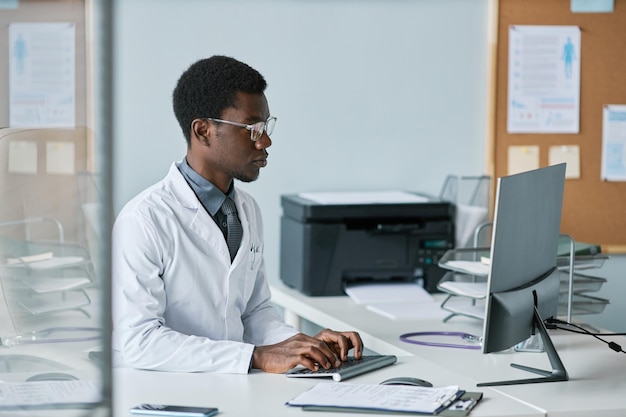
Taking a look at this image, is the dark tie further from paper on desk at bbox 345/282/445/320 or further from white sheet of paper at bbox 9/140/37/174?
white sheet of paper at bbox 9/140/37/174

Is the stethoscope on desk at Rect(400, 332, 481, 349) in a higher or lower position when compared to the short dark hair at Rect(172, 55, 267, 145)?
lower

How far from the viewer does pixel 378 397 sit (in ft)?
5.76

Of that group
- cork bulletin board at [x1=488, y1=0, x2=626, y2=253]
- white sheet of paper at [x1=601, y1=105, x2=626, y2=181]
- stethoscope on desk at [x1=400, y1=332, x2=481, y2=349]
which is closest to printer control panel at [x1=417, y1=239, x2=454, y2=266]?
cork bulletin board at [x1=488, y1=0, x2=626, y2=253]

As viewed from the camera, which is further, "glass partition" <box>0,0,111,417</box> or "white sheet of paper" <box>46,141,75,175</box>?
"white sheet of paper" <box>46,141,75,175</box>

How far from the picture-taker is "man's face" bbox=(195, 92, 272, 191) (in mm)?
2229

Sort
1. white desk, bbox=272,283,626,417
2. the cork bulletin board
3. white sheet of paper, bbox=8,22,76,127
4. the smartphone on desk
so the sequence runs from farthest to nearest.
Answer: the cork bulletin board → white desk, bbox=272,283,626,417 → the smartphone on desk → white sheet of paper, bbox=8,22,76,127

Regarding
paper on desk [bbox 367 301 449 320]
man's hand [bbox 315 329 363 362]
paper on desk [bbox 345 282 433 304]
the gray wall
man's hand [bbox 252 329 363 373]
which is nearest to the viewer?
man's hand [bbox 252 329 363 373]

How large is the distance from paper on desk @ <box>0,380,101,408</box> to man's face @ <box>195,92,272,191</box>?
1232mm

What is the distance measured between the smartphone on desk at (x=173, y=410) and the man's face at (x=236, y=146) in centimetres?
70

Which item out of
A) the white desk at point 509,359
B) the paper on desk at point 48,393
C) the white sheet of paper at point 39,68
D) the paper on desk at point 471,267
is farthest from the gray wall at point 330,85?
the white sheet of paper at point 39,68

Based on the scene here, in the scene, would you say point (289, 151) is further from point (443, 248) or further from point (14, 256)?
point (14, 256)

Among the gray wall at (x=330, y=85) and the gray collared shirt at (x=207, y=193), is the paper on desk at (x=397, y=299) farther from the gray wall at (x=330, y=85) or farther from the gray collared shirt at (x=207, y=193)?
the gray collared shirt at (x=207, y=193)

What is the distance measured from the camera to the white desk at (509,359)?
6.05 ft

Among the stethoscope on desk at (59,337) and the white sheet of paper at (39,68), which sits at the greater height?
the white sheet of paper at (39,68)
